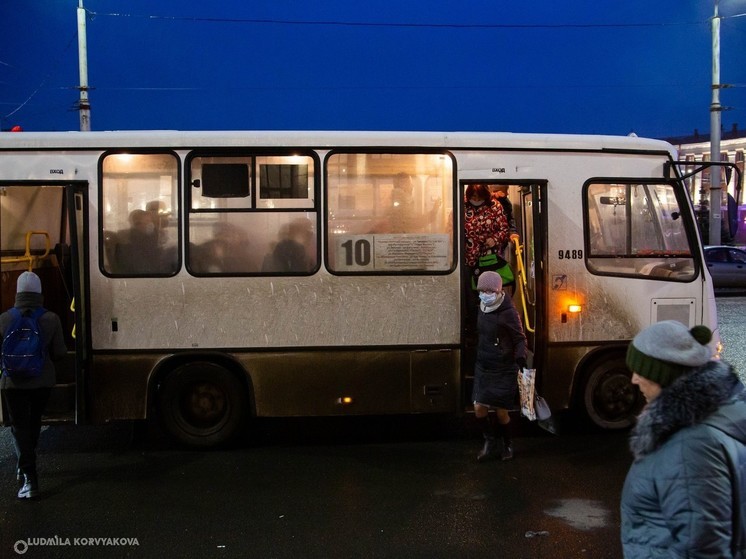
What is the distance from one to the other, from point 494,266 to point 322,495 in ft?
9.73

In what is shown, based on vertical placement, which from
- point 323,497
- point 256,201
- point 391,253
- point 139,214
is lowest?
point 323,497

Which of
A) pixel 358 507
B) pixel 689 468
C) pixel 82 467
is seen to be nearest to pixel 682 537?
pixel 689 468

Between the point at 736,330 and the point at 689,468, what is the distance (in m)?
12.6

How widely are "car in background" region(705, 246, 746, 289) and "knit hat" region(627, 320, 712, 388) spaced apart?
20.1m

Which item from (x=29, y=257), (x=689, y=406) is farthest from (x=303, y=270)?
(x=689, y=406)

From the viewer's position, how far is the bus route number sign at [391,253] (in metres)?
6.69

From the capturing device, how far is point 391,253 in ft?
22.0

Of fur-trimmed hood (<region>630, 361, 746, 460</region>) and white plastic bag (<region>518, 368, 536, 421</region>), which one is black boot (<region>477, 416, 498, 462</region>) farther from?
fur-trimmed hood (<region>630, 361, 746, 460</region>)

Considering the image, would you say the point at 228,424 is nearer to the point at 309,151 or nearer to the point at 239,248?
the point at 239,248

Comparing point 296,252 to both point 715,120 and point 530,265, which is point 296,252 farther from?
point 715,120

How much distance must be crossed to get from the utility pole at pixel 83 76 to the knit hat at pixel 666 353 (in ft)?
55.0

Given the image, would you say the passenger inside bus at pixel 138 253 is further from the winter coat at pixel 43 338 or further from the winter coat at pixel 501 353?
the winter coat at pixel 501 353

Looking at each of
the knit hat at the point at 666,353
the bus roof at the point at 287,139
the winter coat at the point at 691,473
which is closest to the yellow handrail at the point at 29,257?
the bus roof at the point at 287,139

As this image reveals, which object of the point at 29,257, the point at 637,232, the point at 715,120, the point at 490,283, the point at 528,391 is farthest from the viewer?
the point at 715,120
